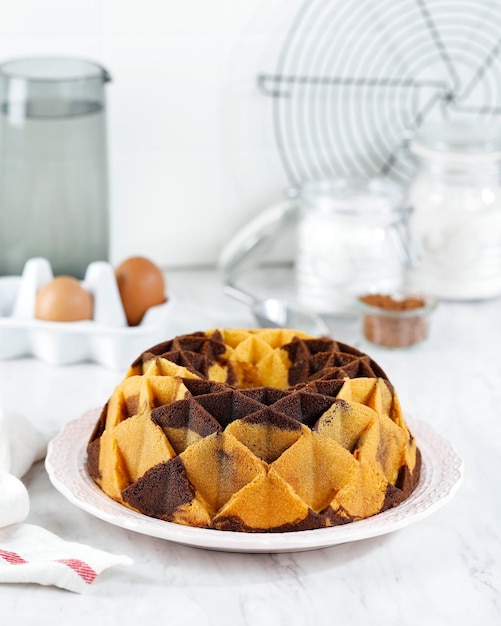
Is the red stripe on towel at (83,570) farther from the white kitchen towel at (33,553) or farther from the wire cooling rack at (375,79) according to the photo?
the wire cooling rack at (375,79)

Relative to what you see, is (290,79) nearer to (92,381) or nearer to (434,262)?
(434,262)

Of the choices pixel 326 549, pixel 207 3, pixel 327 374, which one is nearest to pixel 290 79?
pixel 207 3

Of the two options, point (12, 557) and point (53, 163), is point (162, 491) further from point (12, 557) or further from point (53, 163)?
point (53, 163)

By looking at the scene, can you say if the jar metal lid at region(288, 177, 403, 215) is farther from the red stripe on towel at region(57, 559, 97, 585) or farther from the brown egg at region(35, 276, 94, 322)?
the red stripe on towel at region(57, 559, 97, 585)

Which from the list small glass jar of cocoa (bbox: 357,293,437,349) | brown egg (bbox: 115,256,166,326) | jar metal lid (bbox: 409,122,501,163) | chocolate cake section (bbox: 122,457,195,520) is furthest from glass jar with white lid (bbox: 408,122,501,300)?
chocolate cake section (bbox: 122,457,195,520)

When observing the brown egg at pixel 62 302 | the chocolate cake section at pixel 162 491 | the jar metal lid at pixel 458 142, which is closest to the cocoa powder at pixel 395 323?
the jar metal lid at pixel 458 142

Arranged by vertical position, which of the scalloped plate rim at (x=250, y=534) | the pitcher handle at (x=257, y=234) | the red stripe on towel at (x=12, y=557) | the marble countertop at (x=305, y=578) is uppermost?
the pitcher handle at (x=257, y=234)

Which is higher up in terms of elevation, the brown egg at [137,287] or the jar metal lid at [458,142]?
the jar metal lid at [458,142]
